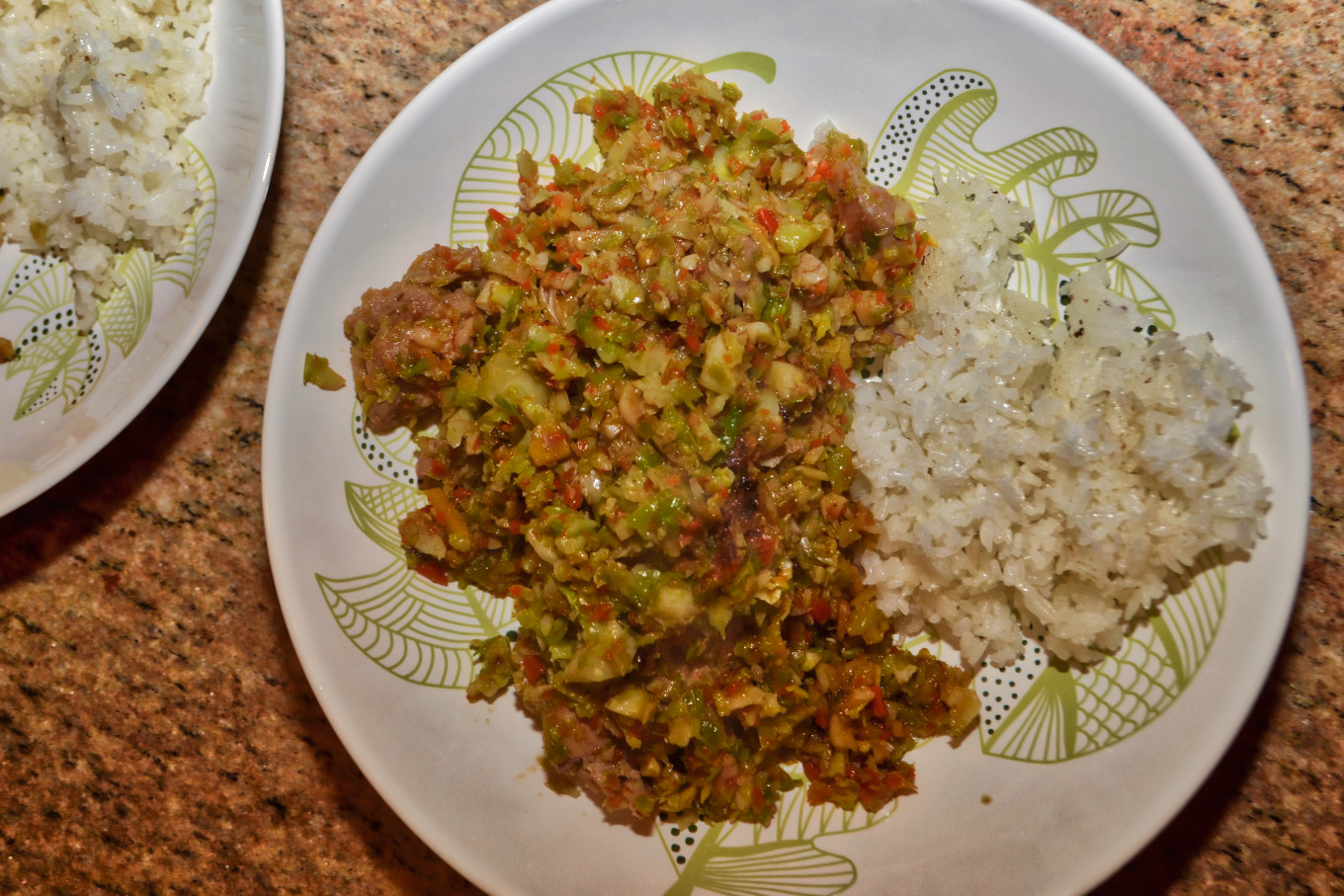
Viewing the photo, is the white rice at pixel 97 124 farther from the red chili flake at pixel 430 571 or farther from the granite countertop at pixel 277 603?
the red chili flake at pixel 430 571

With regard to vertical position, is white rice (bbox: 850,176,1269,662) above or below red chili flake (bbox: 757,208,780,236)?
below

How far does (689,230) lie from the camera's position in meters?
1.96

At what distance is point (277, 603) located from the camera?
8.40 feet

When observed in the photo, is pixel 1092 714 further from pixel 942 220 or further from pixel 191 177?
pixel 191 177

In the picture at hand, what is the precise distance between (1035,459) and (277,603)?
228cm

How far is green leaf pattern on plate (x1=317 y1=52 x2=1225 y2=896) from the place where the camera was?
201 cm

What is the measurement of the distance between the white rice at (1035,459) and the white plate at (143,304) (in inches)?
72.0

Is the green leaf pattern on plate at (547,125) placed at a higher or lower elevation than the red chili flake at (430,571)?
higher

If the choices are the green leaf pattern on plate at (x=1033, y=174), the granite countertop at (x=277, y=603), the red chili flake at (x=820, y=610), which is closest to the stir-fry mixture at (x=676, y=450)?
the red chili flake at (x=820, y=610)

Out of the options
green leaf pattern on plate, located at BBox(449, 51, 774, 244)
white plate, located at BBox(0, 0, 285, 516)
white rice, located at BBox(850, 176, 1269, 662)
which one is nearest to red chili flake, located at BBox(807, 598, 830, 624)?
white rice, located at BBox(850, 176, 1269, 662)

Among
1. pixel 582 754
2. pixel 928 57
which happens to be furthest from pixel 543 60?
pixel 582 754

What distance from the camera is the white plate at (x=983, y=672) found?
193cm

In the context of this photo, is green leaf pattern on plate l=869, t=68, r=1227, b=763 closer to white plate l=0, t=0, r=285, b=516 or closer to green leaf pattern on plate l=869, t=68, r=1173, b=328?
green leaf pattern on plate l=869, t=68, r=1173, b=328

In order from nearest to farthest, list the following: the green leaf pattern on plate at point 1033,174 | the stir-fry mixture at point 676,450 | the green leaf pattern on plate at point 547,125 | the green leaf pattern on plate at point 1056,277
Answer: the stir-fry mixture at point 676,450, the green leaf pattern on plate at point 1056,277, the green leaf pattern on plate at point 1033,174, the green leaf pattern on plate at point 547,125
